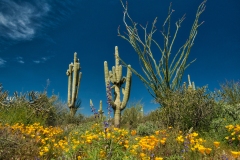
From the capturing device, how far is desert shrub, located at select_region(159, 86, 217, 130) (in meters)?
6.50

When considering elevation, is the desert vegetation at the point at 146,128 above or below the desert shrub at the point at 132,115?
below

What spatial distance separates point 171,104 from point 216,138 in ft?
5.32

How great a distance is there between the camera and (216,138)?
5.61 metres

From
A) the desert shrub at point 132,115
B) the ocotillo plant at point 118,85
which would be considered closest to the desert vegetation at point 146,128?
the ocotillo plant at point 118,85

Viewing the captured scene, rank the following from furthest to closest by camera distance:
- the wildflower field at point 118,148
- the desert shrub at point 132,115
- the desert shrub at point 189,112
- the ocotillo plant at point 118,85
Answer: the desert shrub at point 132,115 → the ocotillo plant at point 118,85 → the desert shrub at point 189,112 → the wildflower field at point 118,148

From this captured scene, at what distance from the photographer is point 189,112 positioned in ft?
21.5

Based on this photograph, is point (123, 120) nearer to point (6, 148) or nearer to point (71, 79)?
point (71, 79)

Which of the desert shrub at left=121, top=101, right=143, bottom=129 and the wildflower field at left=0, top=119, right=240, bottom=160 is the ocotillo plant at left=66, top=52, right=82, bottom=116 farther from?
the wildflower field at left=0, top=119, right=240, bottom=160

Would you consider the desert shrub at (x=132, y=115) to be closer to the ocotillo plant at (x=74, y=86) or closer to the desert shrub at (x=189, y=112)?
the ocotillo plant at (x=74, y=86)

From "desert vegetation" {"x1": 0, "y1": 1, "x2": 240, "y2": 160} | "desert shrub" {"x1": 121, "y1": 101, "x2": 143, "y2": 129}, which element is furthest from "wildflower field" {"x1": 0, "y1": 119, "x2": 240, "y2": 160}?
"desert shrub" {"x1": 121, "y1": 101, "x2": 143, "y2": 129}

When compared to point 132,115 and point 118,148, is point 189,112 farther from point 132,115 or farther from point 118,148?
point 132,115

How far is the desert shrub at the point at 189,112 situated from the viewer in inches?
256

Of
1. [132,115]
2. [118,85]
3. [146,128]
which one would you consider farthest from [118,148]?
[132,115]

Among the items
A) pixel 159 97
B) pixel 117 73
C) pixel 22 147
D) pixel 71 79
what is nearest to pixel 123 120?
pixel 117 73
